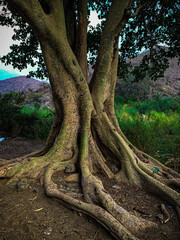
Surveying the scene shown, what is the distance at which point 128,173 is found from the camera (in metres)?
A: 2.92

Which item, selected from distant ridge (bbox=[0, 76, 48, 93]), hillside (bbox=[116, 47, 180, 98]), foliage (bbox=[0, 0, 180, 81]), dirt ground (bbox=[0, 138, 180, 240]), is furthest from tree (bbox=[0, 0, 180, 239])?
distant ridge (bbox=[0, 76, 48, 93])

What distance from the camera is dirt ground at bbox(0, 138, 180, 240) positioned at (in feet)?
5.35

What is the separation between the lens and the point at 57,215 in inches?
75.2

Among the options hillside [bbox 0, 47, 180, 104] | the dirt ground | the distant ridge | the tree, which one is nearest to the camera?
the dirt ground

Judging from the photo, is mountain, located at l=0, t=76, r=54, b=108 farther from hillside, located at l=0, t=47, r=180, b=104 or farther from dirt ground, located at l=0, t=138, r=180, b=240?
dirt ground, located at l=0, t=138, r=180, b=240

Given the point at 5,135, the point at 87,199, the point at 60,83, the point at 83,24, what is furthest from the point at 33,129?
the point at 87,199

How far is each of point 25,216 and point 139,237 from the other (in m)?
1.31

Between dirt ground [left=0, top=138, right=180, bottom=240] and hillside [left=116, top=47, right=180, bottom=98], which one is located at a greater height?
hillside [left=116, top=47, right=180, bottom=98]

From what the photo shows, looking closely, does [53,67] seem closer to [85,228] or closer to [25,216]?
[25,216]

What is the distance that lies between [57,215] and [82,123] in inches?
68.4

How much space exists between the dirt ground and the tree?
0.13 m

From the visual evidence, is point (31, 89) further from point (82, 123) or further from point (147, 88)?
point (82, 123)

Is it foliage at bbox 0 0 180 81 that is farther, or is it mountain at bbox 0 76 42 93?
mountain at bbox 0 76 42 93

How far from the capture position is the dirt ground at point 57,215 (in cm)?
163
